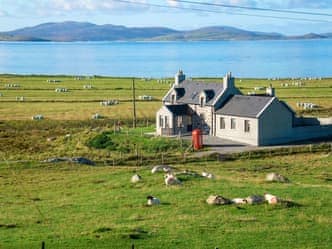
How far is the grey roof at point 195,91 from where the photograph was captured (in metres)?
62.5

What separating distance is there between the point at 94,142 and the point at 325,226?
35234 mm

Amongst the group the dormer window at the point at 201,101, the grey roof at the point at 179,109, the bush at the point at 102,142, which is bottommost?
the bush at the point at 102,142

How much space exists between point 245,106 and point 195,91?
25.3ft

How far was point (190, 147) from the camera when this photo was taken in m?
55.0

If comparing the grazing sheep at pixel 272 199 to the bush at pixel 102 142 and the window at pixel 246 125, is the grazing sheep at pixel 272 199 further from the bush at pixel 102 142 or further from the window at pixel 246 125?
the bush at pixel 102 142

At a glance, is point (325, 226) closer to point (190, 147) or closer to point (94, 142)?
point (190, 147)

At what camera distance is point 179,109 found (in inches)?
2472

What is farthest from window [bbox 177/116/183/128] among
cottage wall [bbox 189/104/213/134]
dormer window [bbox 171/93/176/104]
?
dormer window [bbox 171/93/176/104]

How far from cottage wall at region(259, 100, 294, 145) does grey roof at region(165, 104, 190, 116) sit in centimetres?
894

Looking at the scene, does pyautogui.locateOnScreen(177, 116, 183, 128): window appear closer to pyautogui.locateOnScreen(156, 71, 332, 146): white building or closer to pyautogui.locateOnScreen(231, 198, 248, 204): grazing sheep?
pyautogui.locateOnScreen(156, 71, 332, 146): white building

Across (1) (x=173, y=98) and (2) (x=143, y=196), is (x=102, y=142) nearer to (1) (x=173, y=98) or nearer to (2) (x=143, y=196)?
(1) (x=173, y=98)

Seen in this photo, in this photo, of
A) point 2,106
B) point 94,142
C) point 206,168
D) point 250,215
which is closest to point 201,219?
point 250,215

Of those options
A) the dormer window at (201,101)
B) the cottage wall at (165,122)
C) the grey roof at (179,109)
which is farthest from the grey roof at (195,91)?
the cottage wall at (165,122)

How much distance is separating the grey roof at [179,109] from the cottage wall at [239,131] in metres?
3.73
